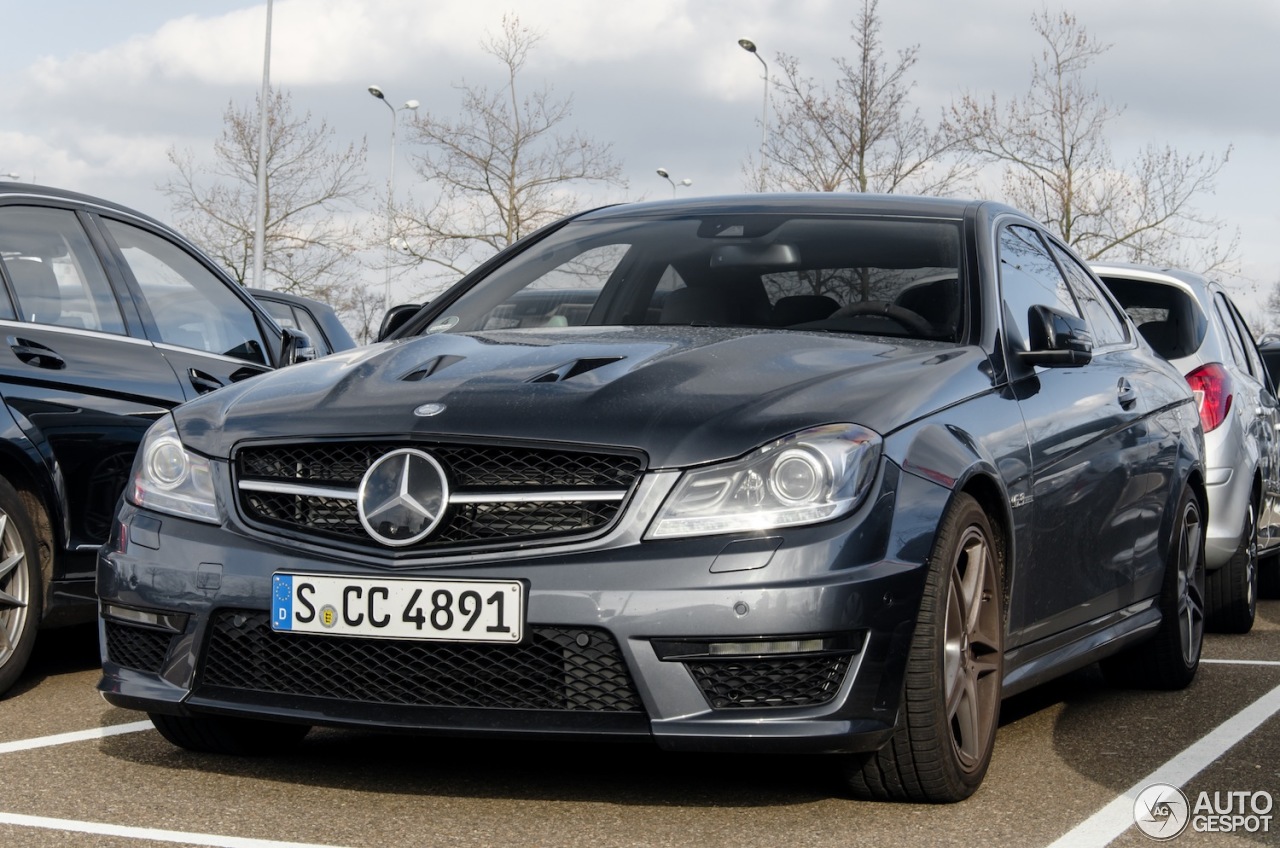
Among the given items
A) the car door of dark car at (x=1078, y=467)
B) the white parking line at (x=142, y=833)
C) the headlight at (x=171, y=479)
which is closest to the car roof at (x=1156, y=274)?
the car door of dark car at (x=1078, y=467)

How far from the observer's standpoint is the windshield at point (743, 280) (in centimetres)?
523

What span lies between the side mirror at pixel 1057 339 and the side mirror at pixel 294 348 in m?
2.30

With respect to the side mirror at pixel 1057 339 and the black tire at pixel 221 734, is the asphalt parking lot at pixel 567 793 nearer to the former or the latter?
the black tire at pixel 221 734

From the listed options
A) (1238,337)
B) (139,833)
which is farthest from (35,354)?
(1238,337)

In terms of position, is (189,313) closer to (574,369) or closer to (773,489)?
(574,369)

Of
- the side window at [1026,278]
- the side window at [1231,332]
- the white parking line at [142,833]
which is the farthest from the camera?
the side window at [1231,332]

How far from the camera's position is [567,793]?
4.38 meters

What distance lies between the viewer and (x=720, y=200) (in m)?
6.03

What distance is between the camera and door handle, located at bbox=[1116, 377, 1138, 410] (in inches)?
232

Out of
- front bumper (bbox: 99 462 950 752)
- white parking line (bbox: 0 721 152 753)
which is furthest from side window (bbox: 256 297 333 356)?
front bumper (bbox: 99 462 950 752)

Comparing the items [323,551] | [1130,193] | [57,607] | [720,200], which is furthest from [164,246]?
[1130,193]

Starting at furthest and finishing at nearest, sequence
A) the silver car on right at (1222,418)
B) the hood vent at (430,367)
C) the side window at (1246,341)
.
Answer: the side window at (1246,341), the silver car on right at (1222,418), the hood vent at (430,367)

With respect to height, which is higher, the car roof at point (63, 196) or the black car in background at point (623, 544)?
the car roof at point (63, 196)

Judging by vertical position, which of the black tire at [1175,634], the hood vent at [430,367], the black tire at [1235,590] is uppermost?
the hood vent at [430,367]
